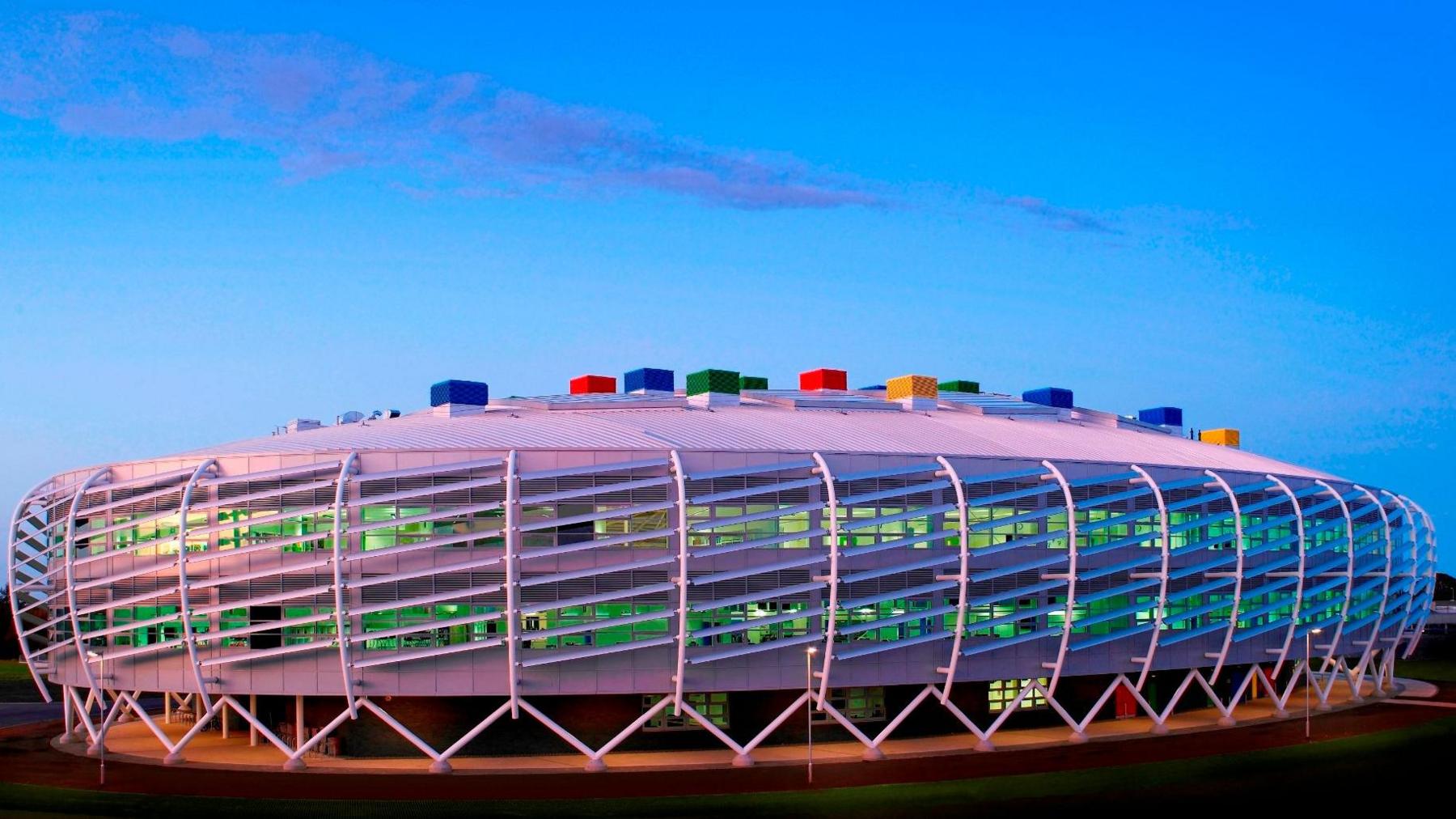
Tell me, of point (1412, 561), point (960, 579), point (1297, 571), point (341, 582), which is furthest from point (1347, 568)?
Answer: point (341, 582)

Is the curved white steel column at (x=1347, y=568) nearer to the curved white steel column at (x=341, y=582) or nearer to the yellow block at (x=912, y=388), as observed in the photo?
the yellow block at (x=912, y=388)

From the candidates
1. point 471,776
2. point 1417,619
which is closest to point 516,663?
point 471,776

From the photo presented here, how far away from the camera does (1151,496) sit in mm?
64688

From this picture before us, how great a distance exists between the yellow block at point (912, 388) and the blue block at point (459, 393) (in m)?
22.1

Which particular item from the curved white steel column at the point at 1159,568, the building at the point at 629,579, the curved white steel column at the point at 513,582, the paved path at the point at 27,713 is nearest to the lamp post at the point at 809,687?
the building at the point at 629,579

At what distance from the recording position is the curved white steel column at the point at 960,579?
5694 cm

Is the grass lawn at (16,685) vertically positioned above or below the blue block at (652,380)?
below

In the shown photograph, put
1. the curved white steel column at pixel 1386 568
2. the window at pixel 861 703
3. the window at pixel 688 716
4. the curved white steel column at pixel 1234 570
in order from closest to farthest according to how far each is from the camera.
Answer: the window at pixel 688 716 < the window at pixel 861 703 < the curved white steel column at pixel 1234 570 < the curved white steel column at pixel 1386 568

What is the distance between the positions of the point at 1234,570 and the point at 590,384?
34633 mm

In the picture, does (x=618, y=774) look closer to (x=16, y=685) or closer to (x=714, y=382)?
(x=714, y=382)

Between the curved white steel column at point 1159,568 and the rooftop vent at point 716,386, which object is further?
the rooftop vent at point 716,386

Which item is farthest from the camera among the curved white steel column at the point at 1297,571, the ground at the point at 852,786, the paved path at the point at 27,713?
the paved path at the point at 27,713

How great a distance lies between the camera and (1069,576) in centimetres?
5956

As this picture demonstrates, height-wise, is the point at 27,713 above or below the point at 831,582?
below
